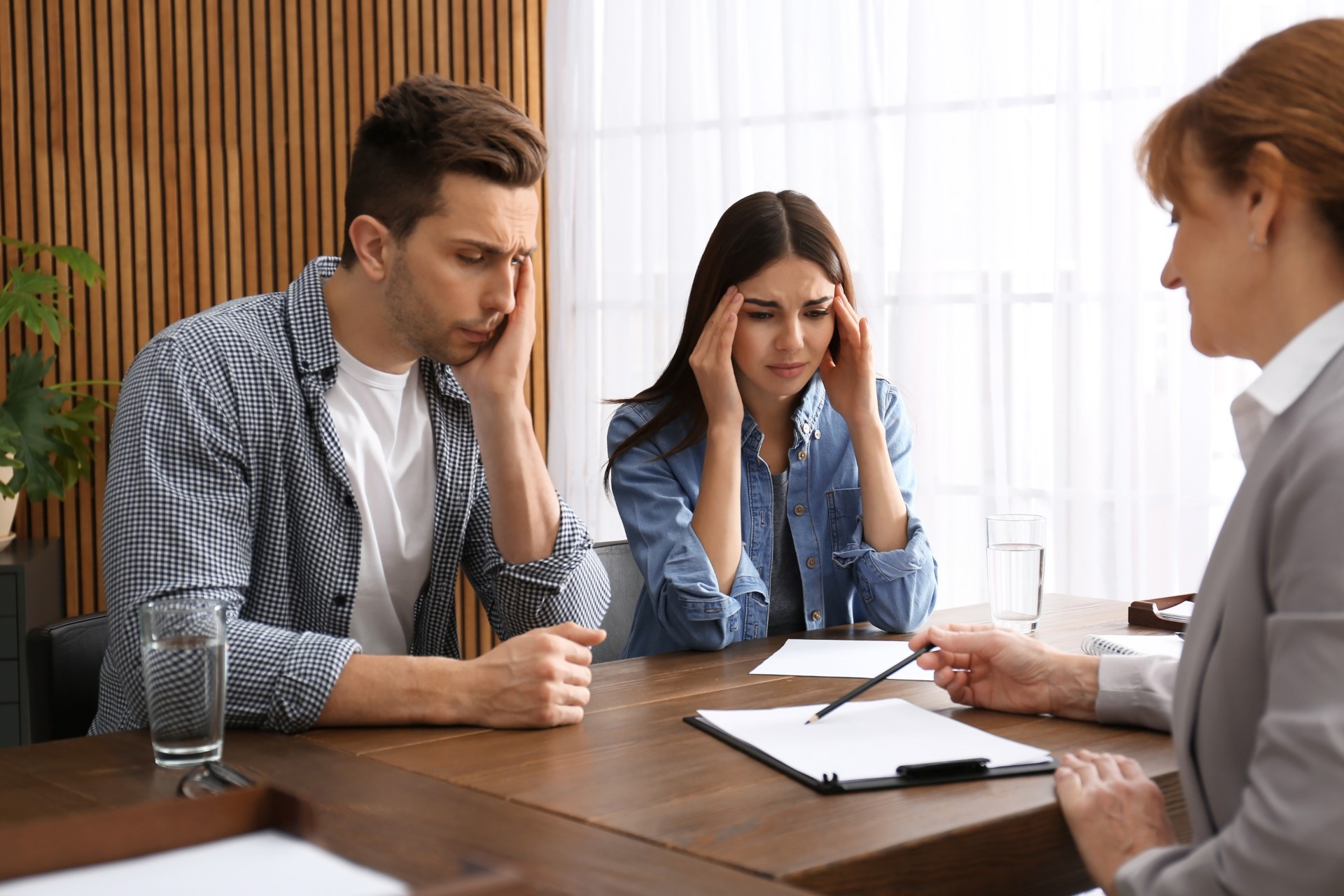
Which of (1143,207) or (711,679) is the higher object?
(1143,207)

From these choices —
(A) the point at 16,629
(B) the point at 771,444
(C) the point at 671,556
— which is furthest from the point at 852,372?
(A) the point at 16,629

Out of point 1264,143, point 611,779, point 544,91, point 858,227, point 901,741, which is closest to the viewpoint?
point 1264,143

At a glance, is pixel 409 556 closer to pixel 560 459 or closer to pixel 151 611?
pixel 151 611

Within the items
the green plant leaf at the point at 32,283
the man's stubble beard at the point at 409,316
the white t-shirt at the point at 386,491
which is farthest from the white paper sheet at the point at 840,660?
the green plant leaf at the point at 32,283

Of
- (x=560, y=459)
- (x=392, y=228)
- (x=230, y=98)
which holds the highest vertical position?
(x=230, y=98)

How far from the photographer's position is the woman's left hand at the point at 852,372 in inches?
99.9

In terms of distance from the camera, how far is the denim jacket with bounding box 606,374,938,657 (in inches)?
88.4

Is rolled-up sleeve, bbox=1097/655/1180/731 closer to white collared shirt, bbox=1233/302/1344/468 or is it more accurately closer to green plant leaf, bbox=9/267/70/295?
white collared shirt, bbox=1233/302/1344/468

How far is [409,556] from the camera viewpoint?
6.97 feet

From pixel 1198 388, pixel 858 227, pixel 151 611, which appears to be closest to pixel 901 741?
pixel 151 611

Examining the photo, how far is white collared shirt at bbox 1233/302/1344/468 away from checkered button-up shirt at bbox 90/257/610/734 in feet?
3.55

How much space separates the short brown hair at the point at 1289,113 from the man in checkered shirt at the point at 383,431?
96 cm

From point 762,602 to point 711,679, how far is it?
58cm

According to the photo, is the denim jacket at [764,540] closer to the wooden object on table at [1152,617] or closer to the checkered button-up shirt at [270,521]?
the checkered button-up shirt at [270,521]
